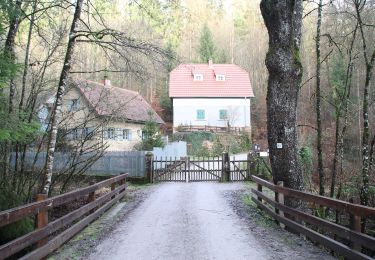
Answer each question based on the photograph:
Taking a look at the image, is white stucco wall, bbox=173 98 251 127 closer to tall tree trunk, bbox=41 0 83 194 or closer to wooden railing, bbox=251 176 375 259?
tall tree trunk, bbox=41 0 83 194

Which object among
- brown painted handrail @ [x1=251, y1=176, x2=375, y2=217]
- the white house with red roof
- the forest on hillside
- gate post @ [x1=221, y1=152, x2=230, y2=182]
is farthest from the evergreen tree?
brown painted handrail @ [x1=251, y1=176, x2=375, y2=217]

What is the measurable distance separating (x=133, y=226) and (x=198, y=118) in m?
40.8

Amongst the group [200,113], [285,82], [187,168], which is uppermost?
[200,113]

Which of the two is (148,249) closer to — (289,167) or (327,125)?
(289,167)

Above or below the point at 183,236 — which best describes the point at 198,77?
above

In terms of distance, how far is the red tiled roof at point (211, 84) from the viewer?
165 feet

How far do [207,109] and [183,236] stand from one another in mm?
42272

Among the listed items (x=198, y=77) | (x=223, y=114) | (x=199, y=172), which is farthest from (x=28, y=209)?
(x=198, y=77)

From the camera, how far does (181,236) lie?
810 centimetres

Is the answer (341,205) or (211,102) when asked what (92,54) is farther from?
(211,102)

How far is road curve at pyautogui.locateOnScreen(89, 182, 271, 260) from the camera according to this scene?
22.3ft

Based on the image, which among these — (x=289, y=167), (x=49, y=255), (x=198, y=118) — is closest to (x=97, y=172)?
(x=289, y=167)

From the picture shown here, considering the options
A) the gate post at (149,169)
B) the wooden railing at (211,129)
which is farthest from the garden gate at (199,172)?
the wooden railing at (211,129)

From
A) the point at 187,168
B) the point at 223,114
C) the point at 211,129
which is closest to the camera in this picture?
the point at 187,168
